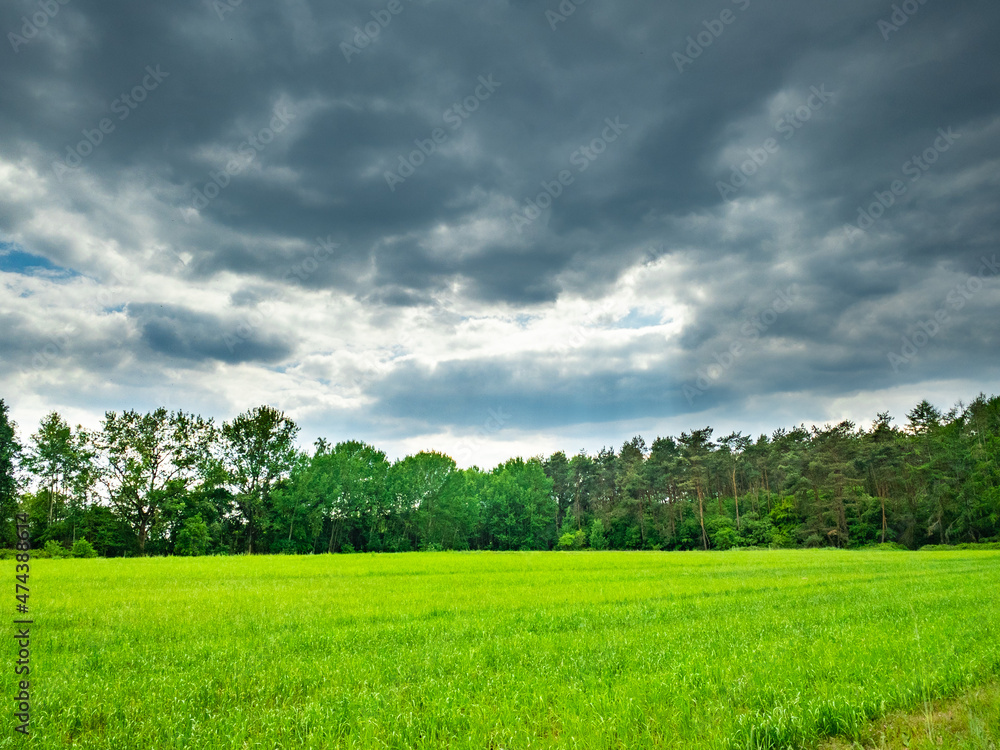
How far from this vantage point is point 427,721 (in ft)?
20.5

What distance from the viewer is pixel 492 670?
854cm

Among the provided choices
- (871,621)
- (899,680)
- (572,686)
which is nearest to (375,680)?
(572,686)

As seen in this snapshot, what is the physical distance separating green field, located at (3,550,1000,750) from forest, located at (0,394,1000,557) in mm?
65323

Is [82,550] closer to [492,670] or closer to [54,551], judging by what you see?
[54,551]

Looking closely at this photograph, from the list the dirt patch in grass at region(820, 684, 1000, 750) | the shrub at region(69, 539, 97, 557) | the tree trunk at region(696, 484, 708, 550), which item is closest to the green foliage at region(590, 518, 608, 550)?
the tree trunk at region(696, 484, 708, 550)

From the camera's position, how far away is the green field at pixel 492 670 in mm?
5961

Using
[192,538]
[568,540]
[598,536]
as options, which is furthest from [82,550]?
[598,536]

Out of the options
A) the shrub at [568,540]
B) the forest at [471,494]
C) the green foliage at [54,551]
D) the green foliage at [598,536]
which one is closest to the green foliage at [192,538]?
the forest at [471,494]

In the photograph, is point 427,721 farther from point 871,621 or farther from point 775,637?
point 871,621

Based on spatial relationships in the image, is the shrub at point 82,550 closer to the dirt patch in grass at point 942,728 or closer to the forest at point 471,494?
the forest at point 471,494

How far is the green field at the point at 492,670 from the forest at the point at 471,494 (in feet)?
214

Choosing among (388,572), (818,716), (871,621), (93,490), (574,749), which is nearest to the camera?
(574,749)

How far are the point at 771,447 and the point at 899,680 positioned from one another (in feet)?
391

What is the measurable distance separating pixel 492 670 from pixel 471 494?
111m
